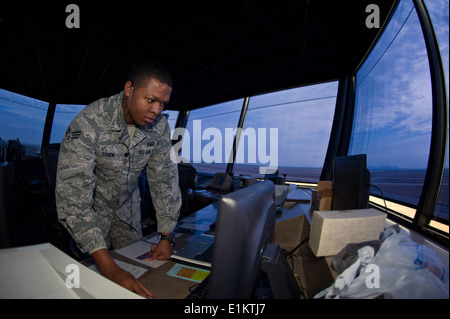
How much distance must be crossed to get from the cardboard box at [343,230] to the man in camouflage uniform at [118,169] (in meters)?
0.65

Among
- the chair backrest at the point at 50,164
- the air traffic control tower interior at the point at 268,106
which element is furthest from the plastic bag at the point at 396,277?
the chair backrest at the point at 50,164

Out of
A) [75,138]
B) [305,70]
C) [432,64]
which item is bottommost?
[75,138]

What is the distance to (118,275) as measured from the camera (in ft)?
2.16

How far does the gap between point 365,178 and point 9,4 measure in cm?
413

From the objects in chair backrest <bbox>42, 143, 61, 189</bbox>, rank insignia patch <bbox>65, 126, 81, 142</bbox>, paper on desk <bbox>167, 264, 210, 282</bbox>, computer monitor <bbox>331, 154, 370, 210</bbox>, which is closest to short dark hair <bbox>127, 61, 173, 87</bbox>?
rank insignia patch <bbox>65, 126, 81, 142</bbox>

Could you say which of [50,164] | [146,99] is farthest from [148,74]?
[50,164]

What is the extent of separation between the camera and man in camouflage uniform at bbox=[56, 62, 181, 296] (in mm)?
834

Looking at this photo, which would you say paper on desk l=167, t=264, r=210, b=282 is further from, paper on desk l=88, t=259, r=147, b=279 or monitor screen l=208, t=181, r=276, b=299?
monitor screen l=208, t=181, r=276, b=299

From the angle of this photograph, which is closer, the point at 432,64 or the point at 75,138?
the point at 75,138

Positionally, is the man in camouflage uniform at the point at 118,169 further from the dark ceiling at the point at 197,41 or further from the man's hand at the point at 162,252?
the dark ceiling at the point at 197,41

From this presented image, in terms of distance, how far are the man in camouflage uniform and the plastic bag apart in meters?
0.60
